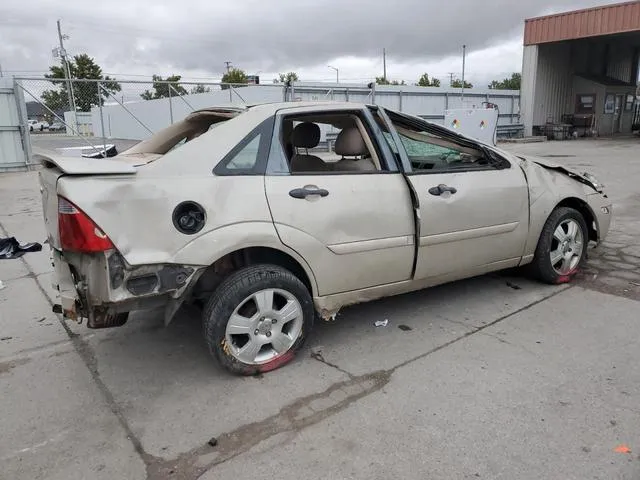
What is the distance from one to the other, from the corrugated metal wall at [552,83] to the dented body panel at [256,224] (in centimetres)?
2554

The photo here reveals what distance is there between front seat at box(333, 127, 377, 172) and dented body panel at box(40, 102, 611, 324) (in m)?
0.20

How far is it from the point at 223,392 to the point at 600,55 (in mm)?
33217

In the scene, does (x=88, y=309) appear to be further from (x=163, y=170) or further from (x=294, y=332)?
(x=294, y=332)

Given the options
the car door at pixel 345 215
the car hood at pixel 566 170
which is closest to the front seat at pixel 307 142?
the car door at pixel 345 215

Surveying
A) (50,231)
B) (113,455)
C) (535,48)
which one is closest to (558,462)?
(113,455)

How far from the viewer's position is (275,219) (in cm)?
315

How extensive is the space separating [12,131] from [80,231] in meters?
13.4

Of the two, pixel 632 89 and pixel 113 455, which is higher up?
pixel 632 89

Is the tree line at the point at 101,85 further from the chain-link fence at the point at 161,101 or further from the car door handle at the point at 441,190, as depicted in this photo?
the car door handle at the point at 441,190

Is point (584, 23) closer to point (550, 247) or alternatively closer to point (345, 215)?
point (550, 247)

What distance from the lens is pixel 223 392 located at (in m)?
3.10

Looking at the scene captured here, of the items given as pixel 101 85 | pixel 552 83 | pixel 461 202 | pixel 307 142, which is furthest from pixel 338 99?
pixel 461 202

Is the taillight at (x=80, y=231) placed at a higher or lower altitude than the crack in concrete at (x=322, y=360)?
higher

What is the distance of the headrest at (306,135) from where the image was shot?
4.08 m
